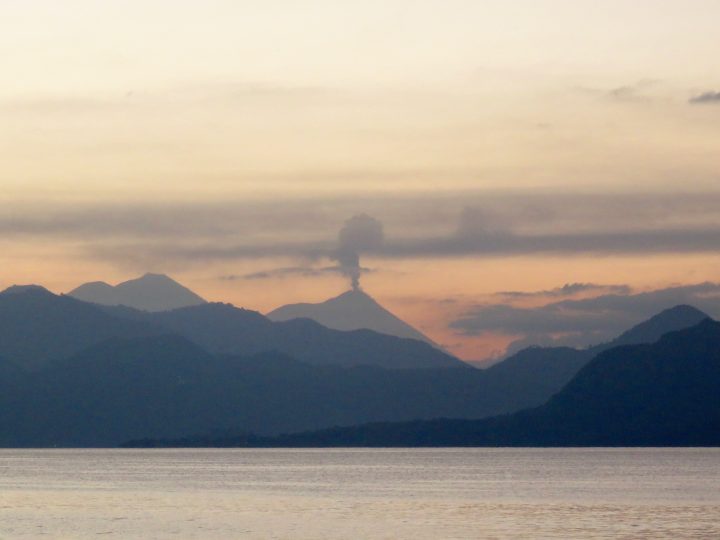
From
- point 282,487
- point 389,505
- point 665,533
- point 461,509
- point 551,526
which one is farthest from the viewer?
point 282,487

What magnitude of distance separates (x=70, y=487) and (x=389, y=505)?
73770 mm

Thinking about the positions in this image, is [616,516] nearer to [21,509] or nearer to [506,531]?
[506,531]

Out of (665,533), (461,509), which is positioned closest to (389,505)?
(461,509)

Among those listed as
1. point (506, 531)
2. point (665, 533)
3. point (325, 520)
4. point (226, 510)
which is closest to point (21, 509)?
Result: point (226, 510)

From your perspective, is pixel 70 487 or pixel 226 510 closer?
pixel 226 510

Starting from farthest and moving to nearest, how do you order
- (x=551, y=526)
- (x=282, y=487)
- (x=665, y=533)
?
(x=282, y=487) < (x=551, y=526) < (x=665, y=533)

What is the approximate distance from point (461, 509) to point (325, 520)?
17.4 metres

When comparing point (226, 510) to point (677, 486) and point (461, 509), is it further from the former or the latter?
point (677, 486)

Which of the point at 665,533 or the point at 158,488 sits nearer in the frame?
the point at 665,533

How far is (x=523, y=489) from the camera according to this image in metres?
178

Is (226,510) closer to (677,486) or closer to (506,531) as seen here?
(506,531)

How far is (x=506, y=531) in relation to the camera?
104875mm

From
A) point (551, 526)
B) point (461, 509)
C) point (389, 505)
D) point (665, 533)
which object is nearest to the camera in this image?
point (665, 533)

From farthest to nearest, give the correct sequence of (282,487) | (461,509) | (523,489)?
(282,487) → (523,489) → (461,509)
